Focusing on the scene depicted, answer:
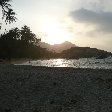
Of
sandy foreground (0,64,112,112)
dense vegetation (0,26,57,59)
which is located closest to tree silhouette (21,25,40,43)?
dense vegetation (0,26,57,59)

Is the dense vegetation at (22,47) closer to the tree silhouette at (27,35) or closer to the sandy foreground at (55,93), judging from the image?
the tree silhouette at (27,35)

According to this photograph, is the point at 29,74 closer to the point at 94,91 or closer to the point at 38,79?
the point at 38,79

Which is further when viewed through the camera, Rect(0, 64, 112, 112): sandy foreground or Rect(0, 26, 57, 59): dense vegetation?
Rect(0, 26, 57, 59): dense vegetation

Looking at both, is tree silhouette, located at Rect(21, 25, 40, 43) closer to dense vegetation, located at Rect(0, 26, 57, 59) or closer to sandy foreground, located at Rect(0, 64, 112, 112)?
dense vegetation, located at Rect(0, 26, 57, 59)

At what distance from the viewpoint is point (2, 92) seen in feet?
85.2

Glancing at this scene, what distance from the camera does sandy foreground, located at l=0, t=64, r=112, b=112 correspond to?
22.3 meters

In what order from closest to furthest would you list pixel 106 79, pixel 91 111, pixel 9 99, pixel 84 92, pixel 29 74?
pixel 91 111, pixel 9 99, pixel 84 92, pixel 106 79, pixel 29 74

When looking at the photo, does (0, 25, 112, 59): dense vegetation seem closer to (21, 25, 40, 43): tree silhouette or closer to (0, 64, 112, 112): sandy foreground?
(21, 25, 40, 43): tree silhouette

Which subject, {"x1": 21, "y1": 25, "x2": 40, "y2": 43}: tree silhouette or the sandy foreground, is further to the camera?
{"x1": 21, "y1": 25, "x2": 40, "y2": 43}: tree silhouette

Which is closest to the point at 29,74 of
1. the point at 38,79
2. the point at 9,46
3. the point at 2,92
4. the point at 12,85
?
the point at 38,79

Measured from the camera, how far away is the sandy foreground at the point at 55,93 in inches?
877

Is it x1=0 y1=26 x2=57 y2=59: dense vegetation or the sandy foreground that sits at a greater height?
x1=0 y1=26 x2=57 y2=59: dense vegetation

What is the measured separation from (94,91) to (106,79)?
455 centimetres

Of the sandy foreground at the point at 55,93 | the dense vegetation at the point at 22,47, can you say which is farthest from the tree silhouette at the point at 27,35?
the sandy foreground at the point at 55,93
